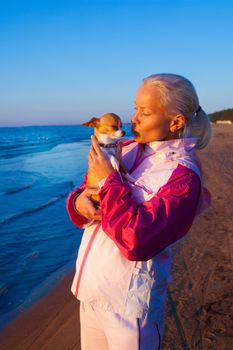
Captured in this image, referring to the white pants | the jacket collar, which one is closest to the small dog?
the jacket collar

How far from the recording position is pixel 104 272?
6.99ft

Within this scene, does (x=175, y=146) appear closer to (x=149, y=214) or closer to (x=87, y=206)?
(x=149, y=214)

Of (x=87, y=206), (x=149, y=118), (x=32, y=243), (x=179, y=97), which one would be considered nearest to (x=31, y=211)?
(x=32, y=243)

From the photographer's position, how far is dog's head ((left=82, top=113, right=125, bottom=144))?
219 cm

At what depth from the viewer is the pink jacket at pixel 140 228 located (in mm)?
1910

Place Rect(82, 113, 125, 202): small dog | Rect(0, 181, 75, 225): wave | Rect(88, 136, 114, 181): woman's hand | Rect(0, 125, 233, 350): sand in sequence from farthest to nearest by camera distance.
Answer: Rect(0, 181, 75, 225): wave
Rect(0, 125, 233, 350): sand
Rect(82, 113, 125, 202): small dog
Rect(88, 136, 114, 181): woman's hand

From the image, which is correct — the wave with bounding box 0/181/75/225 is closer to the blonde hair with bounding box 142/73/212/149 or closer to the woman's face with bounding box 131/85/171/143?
the woman's face with bounding box 131/85/171/143

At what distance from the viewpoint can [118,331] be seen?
213 cm

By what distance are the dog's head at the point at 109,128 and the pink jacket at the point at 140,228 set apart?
21cm

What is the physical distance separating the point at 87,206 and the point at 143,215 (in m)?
0.46

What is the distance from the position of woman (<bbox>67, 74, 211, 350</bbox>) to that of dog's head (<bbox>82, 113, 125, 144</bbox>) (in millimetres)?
70

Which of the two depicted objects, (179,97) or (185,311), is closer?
(179,97)

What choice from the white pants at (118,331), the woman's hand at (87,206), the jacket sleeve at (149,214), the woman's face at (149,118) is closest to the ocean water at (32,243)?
the woman's face at (149,118)

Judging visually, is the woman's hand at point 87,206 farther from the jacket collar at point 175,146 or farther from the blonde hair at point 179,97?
the blonde hair at point 179,97
